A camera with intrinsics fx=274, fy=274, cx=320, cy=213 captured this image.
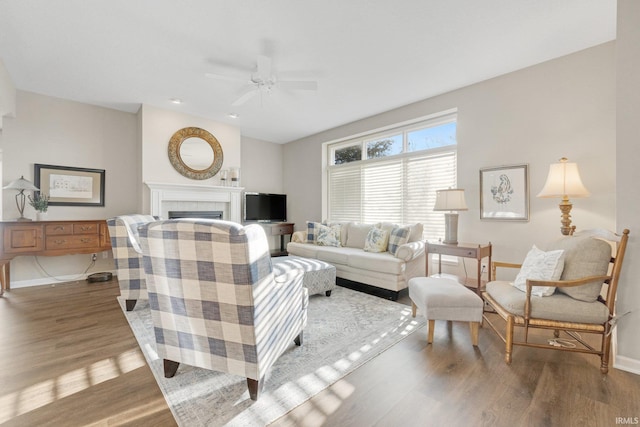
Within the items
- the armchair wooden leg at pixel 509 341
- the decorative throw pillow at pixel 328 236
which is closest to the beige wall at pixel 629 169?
the armchair wooden leg at pixel 509 341

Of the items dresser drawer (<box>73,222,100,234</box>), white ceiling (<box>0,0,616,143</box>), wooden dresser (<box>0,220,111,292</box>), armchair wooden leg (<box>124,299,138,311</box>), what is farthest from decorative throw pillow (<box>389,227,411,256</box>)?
dresser drawer (<box>73,222,100,234</box>)

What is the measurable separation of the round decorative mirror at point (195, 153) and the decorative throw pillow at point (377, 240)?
10.1 ft

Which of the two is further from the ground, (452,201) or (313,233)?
(452,201)

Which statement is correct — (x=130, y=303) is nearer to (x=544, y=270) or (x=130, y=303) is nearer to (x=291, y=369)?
(x=291, y=369)

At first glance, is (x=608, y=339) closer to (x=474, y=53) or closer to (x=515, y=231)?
(x=515, y=231)

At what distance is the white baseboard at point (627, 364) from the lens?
1.84m

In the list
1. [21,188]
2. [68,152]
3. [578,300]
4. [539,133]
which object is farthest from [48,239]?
[539,133]

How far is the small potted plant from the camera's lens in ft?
12.3

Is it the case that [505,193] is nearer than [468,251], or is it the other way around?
[468,251]

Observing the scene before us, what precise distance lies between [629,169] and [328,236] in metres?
3.51

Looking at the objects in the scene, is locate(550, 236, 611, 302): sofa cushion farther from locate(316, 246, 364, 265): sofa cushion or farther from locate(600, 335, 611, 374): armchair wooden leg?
locate(316, 246, 364, 265): sofa cushion

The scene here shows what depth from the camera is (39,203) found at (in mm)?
3756

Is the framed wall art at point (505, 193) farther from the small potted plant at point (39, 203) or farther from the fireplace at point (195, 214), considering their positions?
the small potted plant at point (39, 203)

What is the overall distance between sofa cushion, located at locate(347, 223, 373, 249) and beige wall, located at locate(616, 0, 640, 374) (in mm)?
2899
